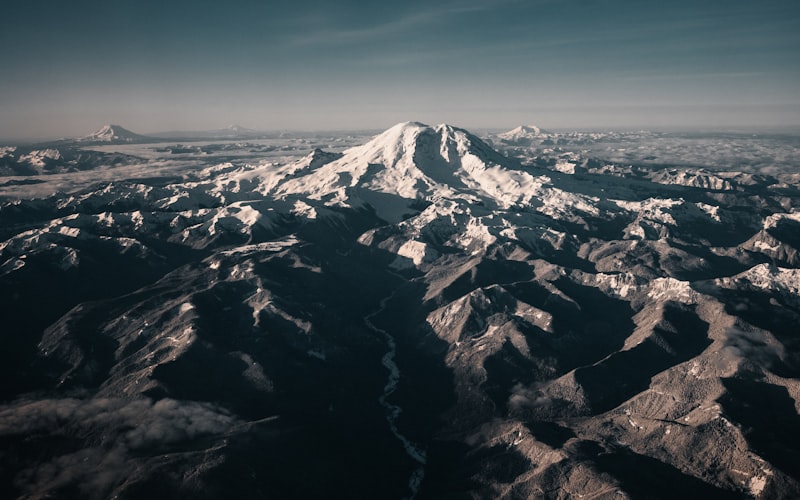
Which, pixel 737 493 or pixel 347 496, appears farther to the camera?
pixel 347 496

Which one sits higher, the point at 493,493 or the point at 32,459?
the point at 32,459

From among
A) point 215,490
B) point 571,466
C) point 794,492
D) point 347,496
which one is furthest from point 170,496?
point 794,492

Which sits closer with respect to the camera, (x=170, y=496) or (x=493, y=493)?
(x=170, y=496)

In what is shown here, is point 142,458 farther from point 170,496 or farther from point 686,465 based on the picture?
point 686,465

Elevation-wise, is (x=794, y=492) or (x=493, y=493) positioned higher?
(x=794, y=492)

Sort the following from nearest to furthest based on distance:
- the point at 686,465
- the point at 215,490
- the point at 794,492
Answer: the point at 794,492
the point at 215,490
the point at 686,465

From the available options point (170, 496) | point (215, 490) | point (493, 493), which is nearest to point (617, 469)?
point (493, 493)

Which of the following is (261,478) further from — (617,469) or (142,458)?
(617,469)

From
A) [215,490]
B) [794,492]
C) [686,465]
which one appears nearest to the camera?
[794,492]
